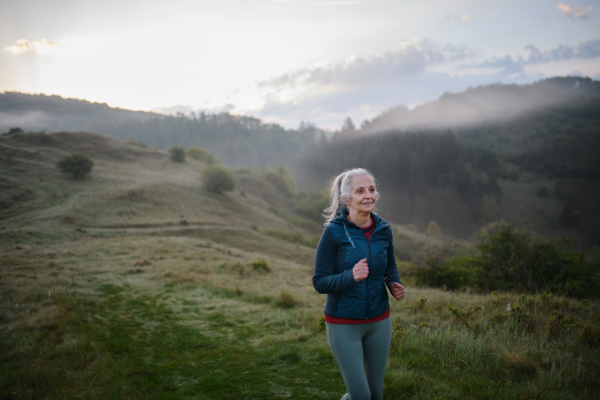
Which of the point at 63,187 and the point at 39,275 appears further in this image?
the point at 63,187

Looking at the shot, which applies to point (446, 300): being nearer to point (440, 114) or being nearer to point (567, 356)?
point (567, 356)

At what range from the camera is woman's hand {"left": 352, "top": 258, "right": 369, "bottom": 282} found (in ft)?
6.58

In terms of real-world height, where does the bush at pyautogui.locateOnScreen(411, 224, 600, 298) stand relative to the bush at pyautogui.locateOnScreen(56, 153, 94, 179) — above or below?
below

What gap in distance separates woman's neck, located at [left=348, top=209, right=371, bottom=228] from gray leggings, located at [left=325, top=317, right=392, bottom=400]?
0.78 meters

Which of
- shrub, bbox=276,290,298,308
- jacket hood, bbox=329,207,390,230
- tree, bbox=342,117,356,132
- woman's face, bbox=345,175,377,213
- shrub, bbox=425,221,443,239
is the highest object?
tree, bbox=342,117,356,132

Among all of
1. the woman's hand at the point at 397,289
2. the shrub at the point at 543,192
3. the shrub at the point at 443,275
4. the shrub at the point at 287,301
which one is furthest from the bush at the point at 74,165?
the shrub at the point at 543,192

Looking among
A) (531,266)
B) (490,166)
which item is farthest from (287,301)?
(490,166)

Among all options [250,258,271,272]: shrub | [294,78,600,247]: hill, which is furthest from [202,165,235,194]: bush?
[294,78,600,247]: hill

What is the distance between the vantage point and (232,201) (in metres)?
46.1

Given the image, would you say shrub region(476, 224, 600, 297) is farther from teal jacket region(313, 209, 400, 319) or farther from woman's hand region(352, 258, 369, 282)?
woman's hand region(352, 258, 369, 282)

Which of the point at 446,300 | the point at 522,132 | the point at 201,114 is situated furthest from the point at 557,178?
the point at 201,114

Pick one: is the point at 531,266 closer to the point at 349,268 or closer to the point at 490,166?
the point at 349,268

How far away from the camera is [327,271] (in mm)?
2264

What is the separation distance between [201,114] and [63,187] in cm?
14566
